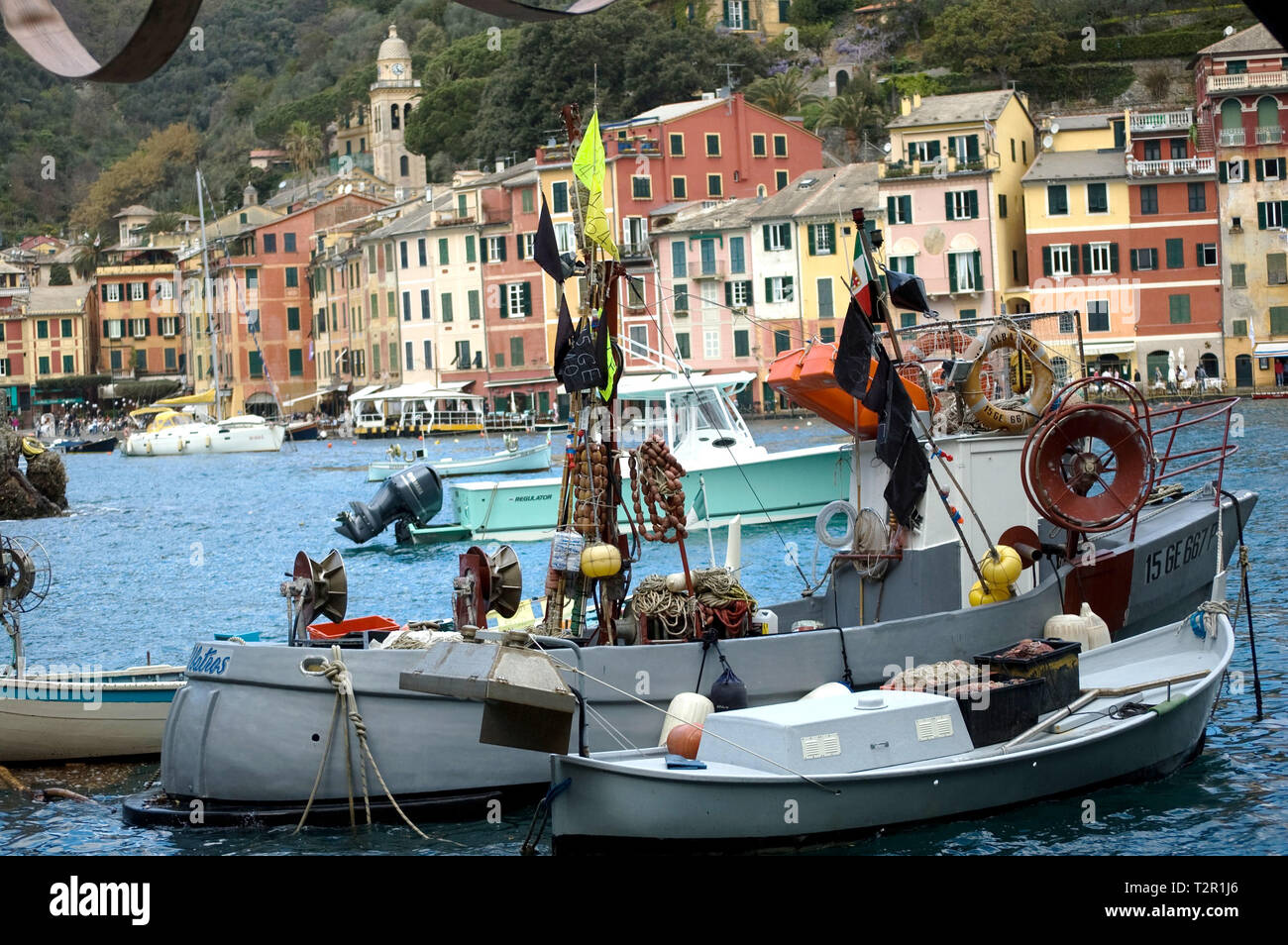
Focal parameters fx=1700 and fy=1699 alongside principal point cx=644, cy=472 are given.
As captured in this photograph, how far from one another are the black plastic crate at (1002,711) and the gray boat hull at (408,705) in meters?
1.32

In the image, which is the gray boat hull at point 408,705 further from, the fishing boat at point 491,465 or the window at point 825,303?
the window at point 825,303

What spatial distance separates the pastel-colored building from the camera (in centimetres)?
6738

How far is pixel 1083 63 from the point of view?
304 ft

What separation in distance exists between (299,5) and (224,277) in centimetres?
7590

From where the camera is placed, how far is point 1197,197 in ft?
216

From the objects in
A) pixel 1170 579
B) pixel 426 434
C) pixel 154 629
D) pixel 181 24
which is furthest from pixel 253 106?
pixel 181 24

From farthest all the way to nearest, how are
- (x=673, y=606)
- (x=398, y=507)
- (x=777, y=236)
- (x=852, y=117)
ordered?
(x=852, y=117) → (x=777, y=236) → (x=398, y=507) → (x=673, y=606)

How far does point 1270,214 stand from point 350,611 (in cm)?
4880

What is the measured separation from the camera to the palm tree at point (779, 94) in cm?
9700

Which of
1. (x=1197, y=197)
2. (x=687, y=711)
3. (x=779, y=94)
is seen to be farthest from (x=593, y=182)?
(x=779, y=94)

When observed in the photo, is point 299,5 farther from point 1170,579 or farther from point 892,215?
point 1170,579

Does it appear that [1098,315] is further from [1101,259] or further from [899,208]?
[899,208]

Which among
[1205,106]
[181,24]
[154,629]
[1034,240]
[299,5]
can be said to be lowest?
[154,629]

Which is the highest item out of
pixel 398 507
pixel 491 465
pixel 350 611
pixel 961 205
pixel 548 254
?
pixel 961 205
